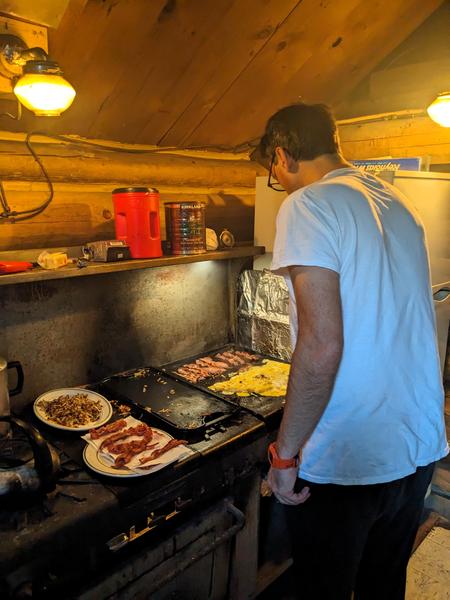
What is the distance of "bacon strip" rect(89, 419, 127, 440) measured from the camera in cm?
162

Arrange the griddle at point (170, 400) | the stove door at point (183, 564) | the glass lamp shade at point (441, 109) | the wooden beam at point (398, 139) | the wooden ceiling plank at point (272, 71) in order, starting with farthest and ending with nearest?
the wooden beam at point (398, 139) → the glass lamp shade at point (441, 109) → the wooden ceiling plank at point (272, 71) → the griddle at point (170, 400) → the stove door at point (183, 564)

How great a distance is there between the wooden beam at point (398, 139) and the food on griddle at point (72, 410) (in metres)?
2.22

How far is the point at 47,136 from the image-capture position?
190cm

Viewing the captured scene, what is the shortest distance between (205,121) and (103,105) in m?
0.60

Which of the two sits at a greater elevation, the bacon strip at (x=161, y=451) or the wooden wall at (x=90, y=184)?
the wooden wall at (x=90, y=184)

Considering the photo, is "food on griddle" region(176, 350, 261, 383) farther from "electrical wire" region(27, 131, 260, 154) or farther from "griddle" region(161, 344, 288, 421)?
"electrical wire" region(27, 131, 260, 154)

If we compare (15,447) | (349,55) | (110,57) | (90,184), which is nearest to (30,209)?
(90,184)

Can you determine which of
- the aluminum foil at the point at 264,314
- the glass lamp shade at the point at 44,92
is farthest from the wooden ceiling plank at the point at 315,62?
the glass lamp shade at the point at 44,92

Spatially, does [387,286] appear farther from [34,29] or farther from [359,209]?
[34,29]

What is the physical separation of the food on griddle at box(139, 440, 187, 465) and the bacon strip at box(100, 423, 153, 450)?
0.08 meters

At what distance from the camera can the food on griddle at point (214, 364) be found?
2.25 m

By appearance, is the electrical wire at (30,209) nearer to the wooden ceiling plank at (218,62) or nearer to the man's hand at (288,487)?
the wooden ceiling plank at (218,62)

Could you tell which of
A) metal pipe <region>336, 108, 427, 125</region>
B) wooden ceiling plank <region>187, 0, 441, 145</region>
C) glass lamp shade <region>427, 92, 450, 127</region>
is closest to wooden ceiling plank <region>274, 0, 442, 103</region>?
wooden ceiling plank <region>187, 0, 441, 145</region>

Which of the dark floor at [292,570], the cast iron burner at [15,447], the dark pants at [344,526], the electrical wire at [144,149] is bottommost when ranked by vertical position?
the dark floor at [292,570]
